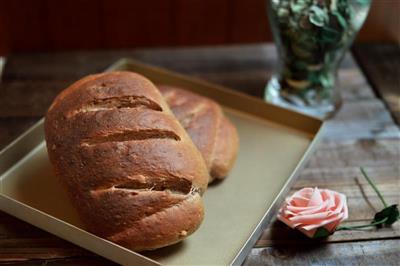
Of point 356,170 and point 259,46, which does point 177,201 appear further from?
point 259,46

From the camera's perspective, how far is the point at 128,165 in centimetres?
80

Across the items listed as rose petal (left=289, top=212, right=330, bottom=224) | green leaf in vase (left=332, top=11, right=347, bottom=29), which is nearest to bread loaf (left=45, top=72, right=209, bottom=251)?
rose petal (left=289, top=212, right=330, bottom=224)

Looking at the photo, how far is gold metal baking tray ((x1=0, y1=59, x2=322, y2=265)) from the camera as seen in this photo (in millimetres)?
816

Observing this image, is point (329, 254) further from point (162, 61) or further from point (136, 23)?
point (136, 23)

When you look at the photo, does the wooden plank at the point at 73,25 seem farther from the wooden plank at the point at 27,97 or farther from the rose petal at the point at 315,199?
the rose petal at the point at 315,199

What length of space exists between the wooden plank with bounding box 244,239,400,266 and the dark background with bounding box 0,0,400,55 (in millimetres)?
672

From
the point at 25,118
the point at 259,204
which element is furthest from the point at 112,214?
the point at 25,118

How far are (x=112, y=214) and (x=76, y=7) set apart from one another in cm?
71

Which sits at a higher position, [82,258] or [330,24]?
[330,24]

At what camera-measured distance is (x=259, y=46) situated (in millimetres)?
1356

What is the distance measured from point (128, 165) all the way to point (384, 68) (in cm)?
71

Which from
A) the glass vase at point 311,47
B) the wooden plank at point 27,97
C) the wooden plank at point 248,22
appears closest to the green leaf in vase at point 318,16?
the glass vase at point 311,47

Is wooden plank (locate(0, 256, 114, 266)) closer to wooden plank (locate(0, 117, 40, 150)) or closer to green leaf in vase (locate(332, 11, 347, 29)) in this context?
wooden plank (locate(0, 117, 40, 150))

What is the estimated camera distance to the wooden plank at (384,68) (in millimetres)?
1201
